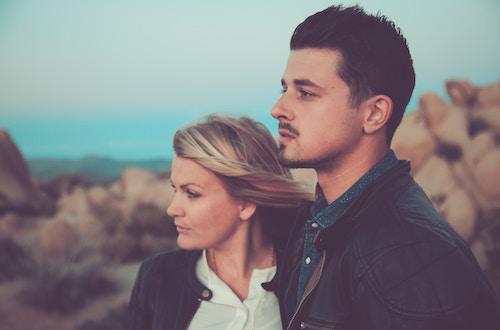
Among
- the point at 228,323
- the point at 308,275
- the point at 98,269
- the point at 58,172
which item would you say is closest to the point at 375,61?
the point at 308,275

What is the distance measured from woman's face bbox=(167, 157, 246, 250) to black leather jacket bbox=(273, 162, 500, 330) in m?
0.56

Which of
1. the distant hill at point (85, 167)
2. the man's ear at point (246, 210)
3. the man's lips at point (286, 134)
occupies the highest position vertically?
the man's lips at point (286, 134)

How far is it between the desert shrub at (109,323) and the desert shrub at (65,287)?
46 cm

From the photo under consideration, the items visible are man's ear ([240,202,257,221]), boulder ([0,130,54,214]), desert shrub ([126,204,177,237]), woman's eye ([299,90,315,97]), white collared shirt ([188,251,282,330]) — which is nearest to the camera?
woman's eye ([299,90,315,97])

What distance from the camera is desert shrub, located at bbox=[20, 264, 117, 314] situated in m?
7.05

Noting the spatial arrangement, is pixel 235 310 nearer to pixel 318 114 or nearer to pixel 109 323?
pixel 318 114

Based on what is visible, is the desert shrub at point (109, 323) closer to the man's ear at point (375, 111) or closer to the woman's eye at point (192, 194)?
the woman's eye at point (192, 194)

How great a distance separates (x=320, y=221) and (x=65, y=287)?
5.90m

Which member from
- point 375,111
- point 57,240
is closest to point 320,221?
point 375,111

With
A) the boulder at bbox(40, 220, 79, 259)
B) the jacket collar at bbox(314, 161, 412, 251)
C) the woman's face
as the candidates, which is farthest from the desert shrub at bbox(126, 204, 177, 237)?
the jacket collar at bbox(314, 161, 412, 251)

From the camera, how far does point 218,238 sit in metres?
2.48

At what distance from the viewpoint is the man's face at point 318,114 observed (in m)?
2.14

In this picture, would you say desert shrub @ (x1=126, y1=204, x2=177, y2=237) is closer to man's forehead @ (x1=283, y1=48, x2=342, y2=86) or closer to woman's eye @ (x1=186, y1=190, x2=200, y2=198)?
woman's eye @ (x1=186, y1=190, x2=200, y2=198)

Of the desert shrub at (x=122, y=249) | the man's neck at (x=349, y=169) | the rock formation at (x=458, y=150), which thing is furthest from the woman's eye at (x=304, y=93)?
the desert shrub at (x=122, y=249)
